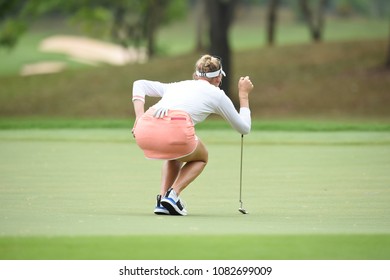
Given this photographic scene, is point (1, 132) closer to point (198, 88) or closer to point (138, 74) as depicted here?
point (198, 88)

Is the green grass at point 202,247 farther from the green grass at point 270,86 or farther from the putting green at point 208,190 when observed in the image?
the green grass at point 270,86

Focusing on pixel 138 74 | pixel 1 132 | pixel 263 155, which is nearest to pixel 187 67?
pixel 138 74

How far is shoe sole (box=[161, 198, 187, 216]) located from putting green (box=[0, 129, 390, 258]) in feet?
0.40

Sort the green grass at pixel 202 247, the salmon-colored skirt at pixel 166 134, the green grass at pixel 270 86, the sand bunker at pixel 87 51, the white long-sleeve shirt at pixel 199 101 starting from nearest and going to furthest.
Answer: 1. the green grass at pixel 202 247
2. the salmon-colored skirt at pixel 166 134
3. the white long-sleeve shirt at pixel 199 101
4. the green grass at pixel 270 86
5. the sand bunker at pixel 87 51

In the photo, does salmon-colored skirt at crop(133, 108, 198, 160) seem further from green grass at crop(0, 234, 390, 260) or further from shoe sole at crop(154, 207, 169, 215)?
green grass at crop(0, 234, 390, 260)

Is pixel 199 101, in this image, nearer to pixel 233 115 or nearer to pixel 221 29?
pixel 233 115

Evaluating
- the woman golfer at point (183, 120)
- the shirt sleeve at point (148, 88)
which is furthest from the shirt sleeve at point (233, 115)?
the shirt sleeve at point (148, 88)

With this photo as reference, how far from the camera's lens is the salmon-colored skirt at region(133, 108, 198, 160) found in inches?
411

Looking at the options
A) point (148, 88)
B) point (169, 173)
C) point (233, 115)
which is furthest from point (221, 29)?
point (233, 115)

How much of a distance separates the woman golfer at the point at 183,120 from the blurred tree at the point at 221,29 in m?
24.1

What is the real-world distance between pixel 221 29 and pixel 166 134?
2476 centimetres

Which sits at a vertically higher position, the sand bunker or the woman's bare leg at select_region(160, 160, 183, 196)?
the sand bunker

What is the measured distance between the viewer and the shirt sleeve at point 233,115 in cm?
1058

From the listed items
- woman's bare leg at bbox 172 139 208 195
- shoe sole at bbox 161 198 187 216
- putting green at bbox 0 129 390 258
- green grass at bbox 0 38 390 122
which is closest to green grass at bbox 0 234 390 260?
putting green at bbox 0 129 390 258
